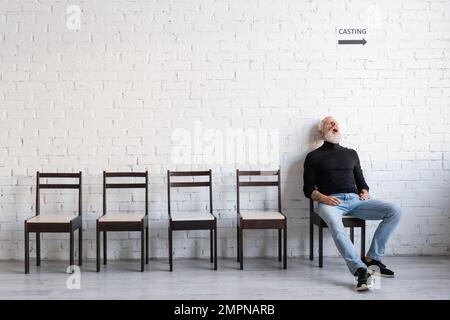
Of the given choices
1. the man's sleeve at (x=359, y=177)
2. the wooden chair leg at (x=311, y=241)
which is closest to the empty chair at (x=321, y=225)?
the wooden chair leg at (x=311, y=241)

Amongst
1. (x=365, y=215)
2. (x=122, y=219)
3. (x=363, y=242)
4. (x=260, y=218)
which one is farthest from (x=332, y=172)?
(x=122, y=219)

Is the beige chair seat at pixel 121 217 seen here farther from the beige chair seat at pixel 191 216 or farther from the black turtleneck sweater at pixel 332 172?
the black turtleneck sweater at pixel 332 172

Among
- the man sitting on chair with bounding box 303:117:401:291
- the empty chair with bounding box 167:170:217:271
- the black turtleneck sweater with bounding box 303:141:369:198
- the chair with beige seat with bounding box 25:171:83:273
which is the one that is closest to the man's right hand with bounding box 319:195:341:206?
the man sitting on chair with bounding box 303:117:401:291

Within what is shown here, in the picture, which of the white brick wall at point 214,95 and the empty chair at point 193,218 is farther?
the white brick wall at point 214,95

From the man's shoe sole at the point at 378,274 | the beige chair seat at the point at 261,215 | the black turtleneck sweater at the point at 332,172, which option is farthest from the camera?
the black turtleneck sweater at the point at 332,172

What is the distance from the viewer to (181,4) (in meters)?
4.52

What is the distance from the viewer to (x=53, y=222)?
4.03 m

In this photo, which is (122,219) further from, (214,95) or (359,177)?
(359,177)

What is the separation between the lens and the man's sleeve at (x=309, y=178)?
14.0 ft

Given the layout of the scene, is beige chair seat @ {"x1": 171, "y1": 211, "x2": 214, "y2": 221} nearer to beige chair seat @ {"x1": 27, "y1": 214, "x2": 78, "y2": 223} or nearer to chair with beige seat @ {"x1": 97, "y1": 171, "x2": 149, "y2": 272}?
chair with beige seat @ {"x1": 97, "y1": 171, "x2": 149, "y2": 272}

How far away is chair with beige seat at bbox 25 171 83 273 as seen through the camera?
4.02 meters

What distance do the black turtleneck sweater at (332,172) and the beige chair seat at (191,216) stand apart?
85cm

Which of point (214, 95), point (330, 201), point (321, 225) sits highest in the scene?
point (214, 95)

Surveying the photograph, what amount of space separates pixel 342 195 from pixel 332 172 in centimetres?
21
